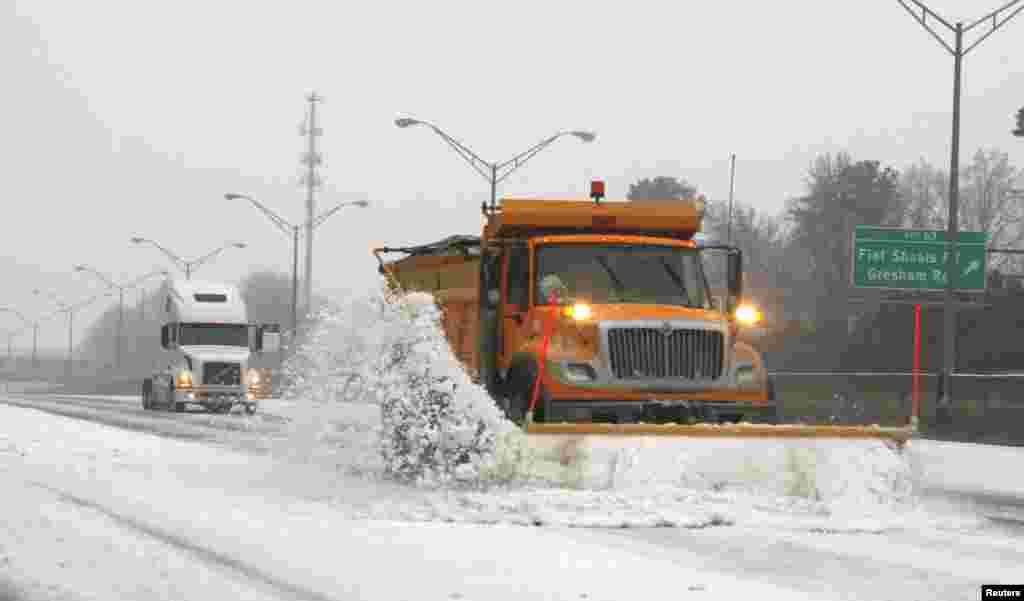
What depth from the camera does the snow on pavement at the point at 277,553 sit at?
8.47m

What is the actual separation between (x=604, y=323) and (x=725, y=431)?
80.1 inches

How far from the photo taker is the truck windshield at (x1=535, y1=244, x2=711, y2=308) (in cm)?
1487

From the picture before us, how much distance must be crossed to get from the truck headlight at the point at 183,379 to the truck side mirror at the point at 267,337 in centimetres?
206

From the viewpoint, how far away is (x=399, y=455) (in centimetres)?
1377

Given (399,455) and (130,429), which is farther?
(130,429)

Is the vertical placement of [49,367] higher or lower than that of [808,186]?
lower

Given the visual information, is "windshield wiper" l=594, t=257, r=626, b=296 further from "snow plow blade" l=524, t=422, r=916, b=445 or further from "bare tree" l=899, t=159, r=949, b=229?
"bare tree" l=899, t=159, r=949, b=229

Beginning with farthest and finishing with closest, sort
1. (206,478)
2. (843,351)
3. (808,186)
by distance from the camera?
(808,186) → (843,351) → (206,478)

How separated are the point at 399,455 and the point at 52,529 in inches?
144

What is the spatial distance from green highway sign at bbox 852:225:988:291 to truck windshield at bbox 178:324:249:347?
54.8 feet

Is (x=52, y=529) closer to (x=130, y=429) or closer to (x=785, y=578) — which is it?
(x=785, y=578)

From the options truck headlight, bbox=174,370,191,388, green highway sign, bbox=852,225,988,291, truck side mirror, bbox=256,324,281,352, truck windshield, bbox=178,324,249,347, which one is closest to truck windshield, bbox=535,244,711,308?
green highway sign, bbox=852,225,988,291

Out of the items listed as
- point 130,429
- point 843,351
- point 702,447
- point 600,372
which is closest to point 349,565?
point 702,447

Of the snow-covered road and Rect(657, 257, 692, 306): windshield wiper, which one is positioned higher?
Rect(657, 257, 692, 306): windshield wiper
